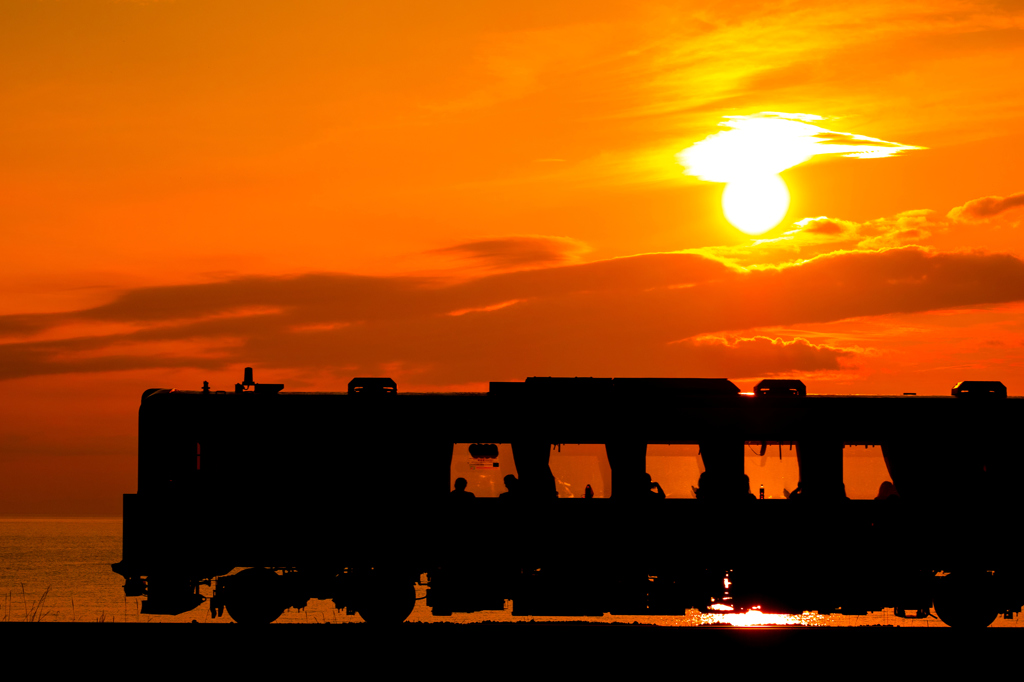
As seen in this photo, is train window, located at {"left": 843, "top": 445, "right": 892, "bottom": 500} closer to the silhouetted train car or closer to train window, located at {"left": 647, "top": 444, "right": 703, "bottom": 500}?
the silhouetted train car

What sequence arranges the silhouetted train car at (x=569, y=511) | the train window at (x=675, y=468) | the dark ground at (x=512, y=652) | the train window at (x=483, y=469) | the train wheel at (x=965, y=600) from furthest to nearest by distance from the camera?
the train wheel at (x=965, y=600) < the train window at (x=483, y=469) < the silhouetted train car at (x=569, y=511) < the train window at (x=675, y=468) < the dark ground at (x=512, y=652)

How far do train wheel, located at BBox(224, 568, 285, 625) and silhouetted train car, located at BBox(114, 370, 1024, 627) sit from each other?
23 millimetres

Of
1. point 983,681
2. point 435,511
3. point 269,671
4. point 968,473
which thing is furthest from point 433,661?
point 968,473

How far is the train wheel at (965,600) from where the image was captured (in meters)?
16.8

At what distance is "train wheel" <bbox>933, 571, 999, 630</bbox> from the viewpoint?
55.1ft

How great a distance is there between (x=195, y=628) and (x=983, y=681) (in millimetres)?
10883

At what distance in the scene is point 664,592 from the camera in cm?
1645

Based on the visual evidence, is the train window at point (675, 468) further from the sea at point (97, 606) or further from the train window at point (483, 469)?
the sea at point (97, 606)

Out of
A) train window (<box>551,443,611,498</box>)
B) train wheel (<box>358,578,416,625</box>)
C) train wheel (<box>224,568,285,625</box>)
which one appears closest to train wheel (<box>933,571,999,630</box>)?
train window (<box>551,443,611,498</box>)

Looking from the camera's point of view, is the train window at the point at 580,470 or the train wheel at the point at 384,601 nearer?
the train window at the point at 580,470

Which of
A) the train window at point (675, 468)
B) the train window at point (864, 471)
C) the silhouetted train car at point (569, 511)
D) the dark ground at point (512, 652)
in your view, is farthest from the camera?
the train window at point (864, 471)

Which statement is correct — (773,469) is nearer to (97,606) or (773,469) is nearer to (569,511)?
(569,511)

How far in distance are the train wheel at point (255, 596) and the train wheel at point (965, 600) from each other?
35.5ft

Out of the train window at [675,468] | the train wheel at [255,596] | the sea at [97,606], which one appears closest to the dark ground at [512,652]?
the train wheel at [255,596]
